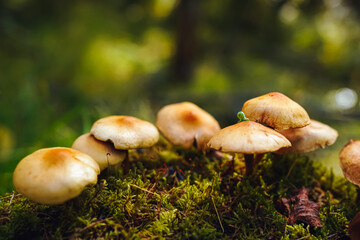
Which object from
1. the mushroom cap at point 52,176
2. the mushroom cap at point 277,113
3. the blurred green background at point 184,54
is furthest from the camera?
the blurred green background at point 184,54

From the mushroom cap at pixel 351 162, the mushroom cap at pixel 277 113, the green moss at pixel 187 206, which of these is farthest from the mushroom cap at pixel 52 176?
the mushroom cap at pixel 351 162

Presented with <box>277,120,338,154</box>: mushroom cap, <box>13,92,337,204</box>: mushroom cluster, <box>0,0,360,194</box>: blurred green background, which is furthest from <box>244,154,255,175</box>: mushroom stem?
<box>0,0,360,194</box>: blurred green background

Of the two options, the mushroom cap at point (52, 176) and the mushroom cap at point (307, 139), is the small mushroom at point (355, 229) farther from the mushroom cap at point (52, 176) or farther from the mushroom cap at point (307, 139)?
the mushroom cap at point (52, 176)

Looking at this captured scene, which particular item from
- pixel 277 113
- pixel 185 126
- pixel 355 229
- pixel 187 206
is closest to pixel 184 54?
pixel 185 126

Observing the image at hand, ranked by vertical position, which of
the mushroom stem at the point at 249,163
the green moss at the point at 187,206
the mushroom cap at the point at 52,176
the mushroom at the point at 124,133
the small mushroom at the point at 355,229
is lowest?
the green moss at the point at 187,206

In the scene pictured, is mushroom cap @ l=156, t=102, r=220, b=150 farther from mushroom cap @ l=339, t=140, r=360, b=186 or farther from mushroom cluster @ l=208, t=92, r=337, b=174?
mushroom cap @ l=339, t=140, r=360, b=186

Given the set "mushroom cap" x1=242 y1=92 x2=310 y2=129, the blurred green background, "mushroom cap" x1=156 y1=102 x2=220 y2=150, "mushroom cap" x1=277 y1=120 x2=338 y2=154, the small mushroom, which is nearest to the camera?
the small mushroom

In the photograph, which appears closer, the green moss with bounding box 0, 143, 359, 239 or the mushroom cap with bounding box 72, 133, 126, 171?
the green moss with bounding box 0, 143, 359, 239

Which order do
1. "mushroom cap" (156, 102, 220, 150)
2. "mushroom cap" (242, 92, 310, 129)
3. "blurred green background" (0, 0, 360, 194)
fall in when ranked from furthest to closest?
"blurred green background" (0, 0, 360, 194)
"mushroom cap" (156, 102, 220, 150)
"mushroom cap" (242, 92, 310, 129)
